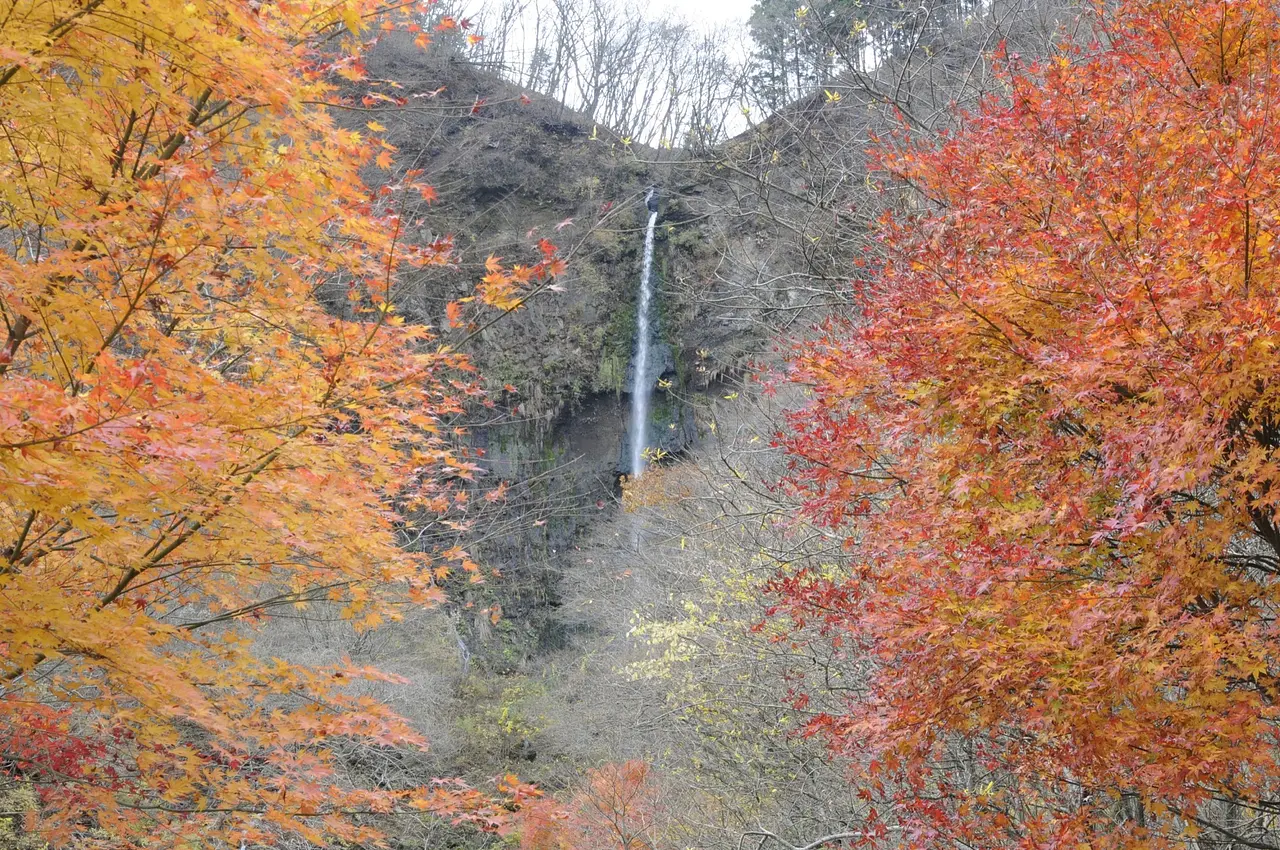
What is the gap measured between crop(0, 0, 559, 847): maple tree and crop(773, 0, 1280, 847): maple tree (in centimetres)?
214

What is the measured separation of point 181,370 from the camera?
3359 mm

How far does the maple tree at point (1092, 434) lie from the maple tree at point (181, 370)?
84.2 inches

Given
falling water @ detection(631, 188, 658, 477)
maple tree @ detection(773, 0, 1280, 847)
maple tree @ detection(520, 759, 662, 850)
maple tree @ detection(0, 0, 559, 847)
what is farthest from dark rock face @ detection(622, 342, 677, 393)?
maple tree @ detection(0, 0, 559, 847)

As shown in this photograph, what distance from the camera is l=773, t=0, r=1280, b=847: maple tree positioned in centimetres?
315

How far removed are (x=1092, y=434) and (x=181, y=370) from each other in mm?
4123

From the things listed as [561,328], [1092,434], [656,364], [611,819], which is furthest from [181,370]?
[656,364]

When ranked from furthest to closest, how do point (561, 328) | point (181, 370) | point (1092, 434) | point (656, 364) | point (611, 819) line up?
point (656, 364) < point (561, 328) < point (611, 819) < point (1092, 434) < point (181, 370)

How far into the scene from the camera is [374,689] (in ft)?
44.4

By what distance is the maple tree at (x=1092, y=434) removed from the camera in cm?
315

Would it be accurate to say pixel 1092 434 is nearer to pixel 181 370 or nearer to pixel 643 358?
pixel 181 370

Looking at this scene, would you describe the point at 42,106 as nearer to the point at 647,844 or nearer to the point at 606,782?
the point at 647,844

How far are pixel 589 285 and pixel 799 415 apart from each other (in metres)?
22.7

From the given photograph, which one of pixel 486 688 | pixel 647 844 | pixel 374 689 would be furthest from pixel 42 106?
pixel 486 688

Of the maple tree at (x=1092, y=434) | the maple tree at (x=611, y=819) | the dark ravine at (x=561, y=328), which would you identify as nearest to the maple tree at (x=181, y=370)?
the maple tree at (x=1092, y=434)
